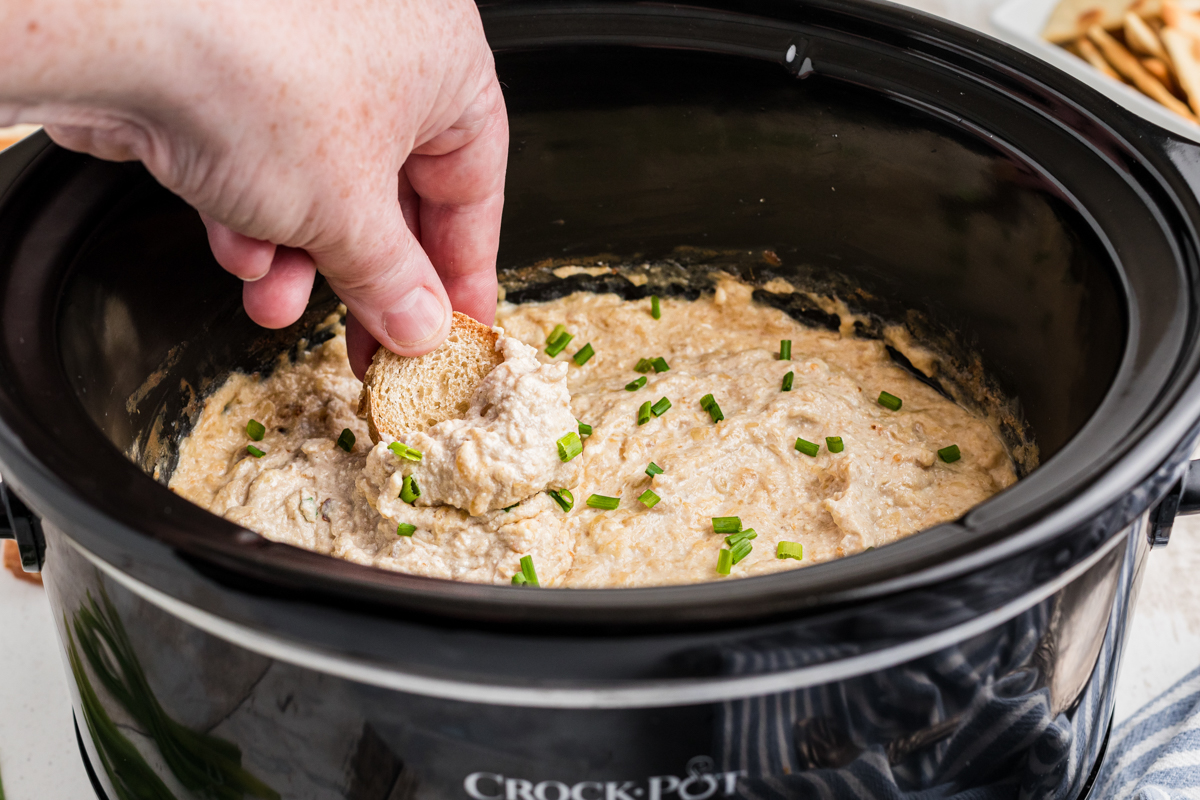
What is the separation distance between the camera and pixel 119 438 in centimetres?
152

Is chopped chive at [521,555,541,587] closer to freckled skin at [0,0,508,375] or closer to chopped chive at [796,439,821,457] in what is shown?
freckled skin at [0,0,508,375]

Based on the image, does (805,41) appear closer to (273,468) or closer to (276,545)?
(273,468)

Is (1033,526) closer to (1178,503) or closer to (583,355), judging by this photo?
(1178,503)

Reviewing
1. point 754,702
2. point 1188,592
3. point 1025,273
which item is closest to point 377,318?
point 754,702

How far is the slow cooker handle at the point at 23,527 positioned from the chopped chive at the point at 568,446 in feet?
2.09

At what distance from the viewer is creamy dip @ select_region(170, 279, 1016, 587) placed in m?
1.48

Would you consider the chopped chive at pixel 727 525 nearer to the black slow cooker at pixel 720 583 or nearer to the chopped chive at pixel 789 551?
the chopped chive at pixel 789 551

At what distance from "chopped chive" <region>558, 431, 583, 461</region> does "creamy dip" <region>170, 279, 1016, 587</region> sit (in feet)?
0.04

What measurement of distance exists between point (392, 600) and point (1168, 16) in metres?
2.75

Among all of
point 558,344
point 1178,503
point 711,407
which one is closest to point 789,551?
point 711,407

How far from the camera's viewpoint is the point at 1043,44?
2.54 metres

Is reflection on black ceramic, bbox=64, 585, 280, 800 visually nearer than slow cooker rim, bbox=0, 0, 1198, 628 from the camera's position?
No

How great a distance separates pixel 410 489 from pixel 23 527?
0.46 meters

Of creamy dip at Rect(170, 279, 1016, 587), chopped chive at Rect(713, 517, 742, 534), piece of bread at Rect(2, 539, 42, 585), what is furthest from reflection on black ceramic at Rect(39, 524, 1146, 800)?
piece of bread at Rect(2, 539, 42, 585)
